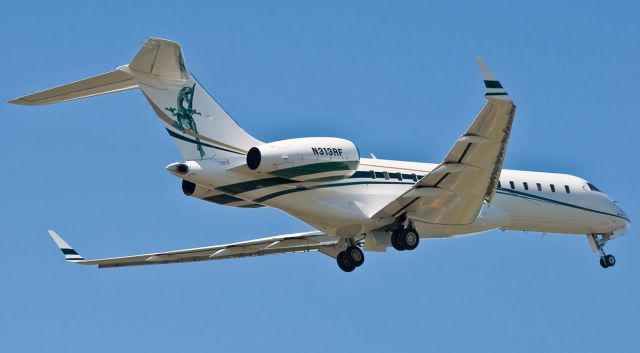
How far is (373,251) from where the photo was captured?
102 feet

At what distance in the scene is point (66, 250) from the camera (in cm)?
3086

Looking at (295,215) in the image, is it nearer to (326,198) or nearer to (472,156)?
(326,198)

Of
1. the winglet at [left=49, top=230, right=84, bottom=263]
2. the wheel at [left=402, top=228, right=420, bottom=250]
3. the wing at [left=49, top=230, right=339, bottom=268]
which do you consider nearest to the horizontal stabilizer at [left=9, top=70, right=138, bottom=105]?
the winglet at [left=49, top=230, right=84, bottom=263]

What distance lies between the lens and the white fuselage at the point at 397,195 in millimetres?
27500

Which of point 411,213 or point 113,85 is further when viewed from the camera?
point 411,213

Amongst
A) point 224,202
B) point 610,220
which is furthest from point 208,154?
point 610,220

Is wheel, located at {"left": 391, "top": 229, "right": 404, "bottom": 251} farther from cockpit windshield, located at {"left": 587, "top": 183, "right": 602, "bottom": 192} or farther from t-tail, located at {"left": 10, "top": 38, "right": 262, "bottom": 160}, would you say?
cockpit windshield, located at {"left": 587, "top": 183, "right": 602, "bottom": 192}

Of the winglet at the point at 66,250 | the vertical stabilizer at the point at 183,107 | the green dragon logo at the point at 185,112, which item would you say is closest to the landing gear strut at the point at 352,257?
the vertical stabilizer at the point at 183,107

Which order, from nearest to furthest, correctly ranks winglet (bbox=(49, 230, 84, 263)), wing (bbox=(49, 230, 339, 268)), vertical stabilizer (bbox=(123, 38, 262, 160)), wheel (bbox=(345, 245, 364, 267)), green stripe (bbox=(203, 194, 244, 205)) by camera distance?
1. vertical stabilizer (bbox=(123, 38, 262, 160))
2. green stripe (bbox=(203, 194, 244, 205))
3. winglet (bbox=(49, 230, 84, 263))
4. wheel (bbox=(345, 245, 364, 267))
5. wing (bbox=(49, 230, 339, 268))

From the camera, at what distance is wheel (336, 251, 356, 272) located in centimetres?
3111

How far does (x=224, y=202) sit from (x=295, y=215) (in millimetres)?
1863

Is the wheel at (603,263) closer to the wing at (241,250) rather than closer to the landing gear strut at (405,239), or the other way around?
the landing gear strut at (405,239)

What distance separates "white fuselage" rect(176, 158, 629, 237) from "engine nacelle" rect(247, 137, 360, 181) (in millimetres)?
590

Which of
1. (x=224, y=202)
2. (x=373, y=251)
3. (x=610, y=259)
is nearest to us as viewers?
(x=224, y=202)
